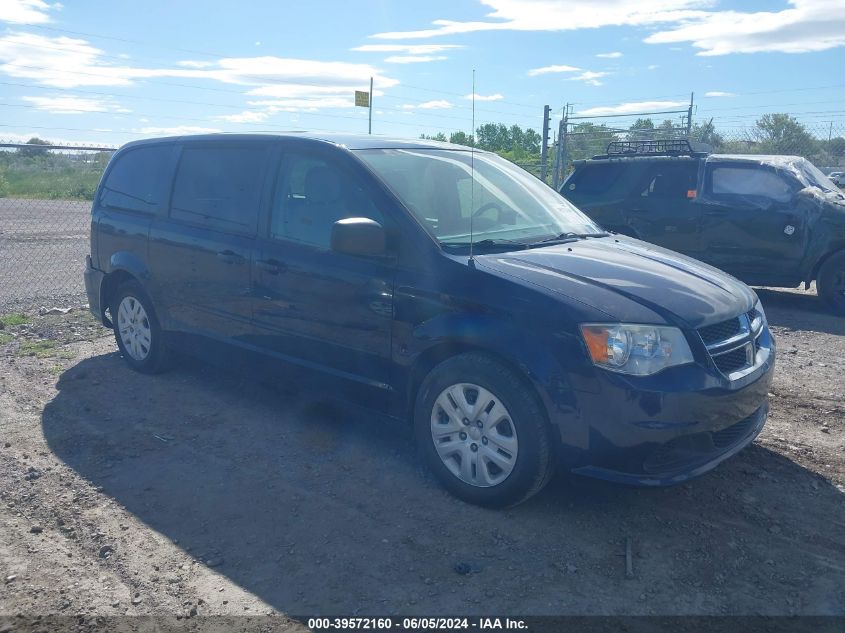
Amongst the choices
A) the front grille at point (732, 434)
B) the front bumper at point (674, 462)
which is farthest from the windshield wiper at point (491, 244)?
the front grille at point (732, 434)

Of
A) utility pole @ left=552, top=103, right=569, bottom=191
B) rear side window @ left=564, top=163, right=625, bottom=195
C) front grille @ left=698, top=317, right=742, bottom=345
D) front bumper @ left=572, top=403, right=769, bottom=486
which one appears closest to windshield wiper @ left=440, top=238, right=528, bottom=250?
front grille @ left=698, top=317, right=742, bottom=345

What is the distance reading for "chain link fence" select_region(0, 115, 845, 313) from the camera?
33.7 ft

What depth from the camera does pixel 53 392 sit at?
6027 millimetres

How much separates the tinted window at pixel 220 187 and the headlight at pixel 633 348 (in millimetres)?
2524

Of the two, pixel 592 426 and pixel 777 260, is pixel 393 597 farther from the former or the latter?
pixel 777 260

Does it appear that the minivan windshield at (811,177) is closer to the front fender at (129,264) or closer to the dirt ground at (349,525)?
the dirt ground at (349,525)

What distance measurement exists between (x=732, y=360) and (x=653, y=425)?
71 centimetres

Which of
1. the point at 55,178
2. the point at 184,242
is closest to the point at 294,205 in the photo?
the point at 184,242

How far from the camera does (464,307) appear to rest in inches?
161

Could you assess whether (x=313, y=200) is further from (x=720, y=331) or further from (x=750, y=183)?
(x=750, y=183)

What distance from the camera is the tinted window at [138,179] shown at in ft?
20.1

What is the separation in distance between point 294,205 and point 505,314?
176 centimetres

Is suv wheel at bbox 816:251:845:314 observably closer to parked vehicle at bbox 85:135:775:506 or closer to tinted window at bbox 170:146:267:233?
parked vehicle at bbox 85:135:775:506

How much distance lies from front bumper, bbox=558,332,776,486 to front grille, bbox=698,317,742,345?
7.6 inches
